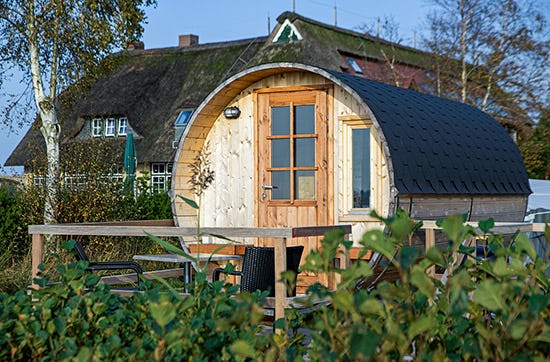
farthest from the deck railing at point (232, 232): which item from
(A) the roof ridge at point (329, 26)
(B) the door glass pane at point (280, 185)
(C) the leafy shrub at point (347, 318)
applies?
(A) the roof ridge at point (329, 26)

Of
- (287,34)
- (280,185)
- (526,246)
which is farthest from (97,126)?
(526,246)

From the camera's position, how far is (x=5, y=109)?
1700 cm

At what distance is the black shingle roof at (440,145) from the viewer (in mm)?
9445

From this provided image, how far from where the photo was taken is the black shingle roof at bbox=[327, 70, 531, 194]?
9445 mm

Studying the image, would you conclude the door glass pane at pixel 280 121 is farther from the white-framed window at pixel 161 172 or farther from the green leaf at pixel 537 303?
the white-framed window at pixel 161 172

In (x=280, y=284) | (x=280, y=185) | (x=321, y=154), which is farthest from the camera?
(x=280, y=185)

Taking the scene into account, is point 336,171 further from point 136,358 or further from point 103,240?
point 136,358

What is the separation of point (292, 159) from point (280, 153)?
216mm

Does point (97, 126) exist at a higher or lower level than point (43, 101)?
higher

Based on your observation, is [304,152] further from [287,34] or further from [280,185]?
[287,34]

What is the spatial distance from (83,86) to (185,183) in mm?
6775

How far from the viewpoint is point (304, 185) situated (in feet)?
34.3

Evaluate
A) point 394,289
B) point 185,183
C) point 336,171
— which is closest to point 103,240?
point 185,183

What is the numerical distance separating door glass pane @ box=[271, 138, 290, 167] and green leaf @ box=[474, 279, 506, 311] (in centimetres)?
851
